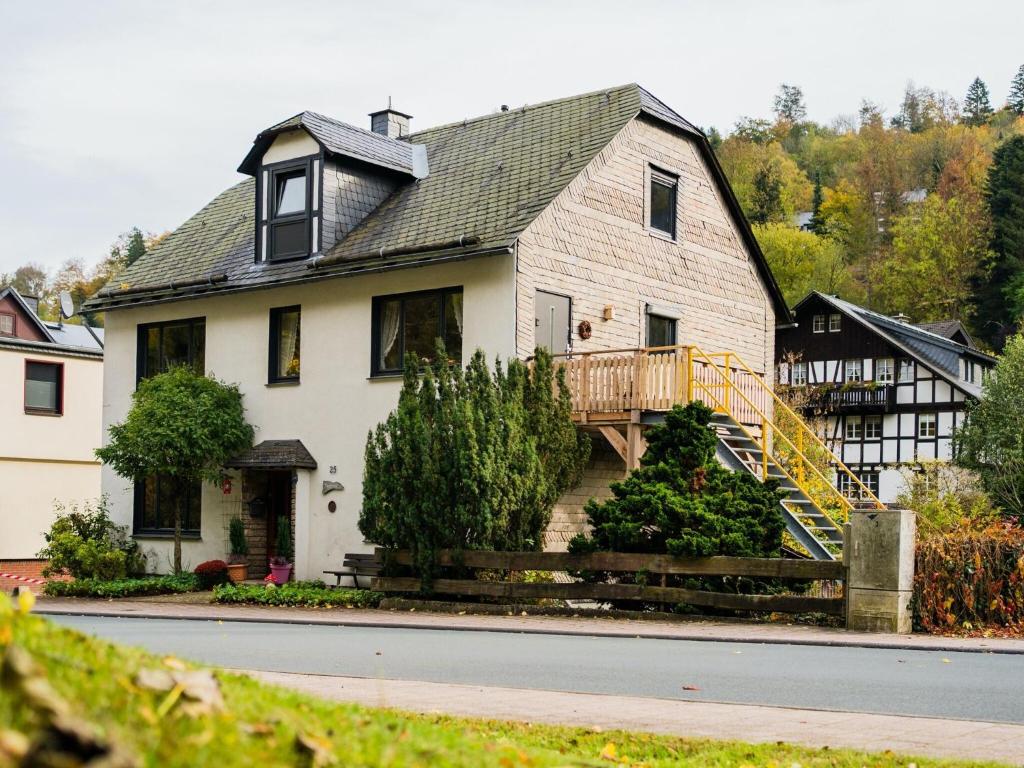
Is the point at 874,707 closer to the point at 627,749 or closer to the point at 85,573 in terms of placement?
the point at 627,749

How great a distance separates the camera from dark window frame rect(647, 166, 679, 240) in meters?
26.4

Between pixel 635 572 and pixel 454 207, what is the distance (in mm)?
9594

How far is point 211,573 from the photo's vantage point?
82.9ft

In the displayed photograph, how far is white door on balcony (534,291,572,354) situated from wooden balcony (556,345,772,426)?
602 mm

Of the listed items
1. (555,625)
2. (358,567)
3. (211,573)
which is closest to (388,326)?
(358,567)

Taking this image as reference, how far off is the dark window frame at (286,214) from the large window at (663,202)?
7003mm

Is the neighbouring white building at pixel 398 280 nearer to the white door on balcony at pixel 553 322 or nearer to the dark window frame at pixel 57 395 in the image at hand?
the white door on balcony at pixel 553 322

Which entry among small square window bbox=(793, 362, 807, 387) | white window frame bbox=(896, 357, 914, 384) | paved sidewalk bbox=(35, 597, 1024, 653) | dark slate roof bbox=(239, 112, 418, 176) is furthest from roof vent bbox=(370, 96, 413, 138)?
small square window bbox=(793, 362, 807, 387)

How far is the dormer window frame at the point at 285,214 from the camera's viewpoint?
26.2 meters

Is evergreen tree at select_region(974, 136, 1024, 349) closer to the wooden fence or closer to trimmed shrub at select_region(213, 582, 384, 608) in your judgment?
trimmed shrub at select_region(213, 582, 384, 608)

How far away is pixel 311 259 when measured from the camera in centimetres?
2606

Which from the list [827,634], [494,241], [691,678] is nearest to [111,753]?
[691,678]

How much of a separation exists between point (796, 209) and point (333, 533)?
236 ft

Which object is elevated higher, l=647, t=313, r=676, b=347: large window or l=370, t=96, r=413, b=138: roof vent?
l=370, t=96, r=413, b=138: roof vent
